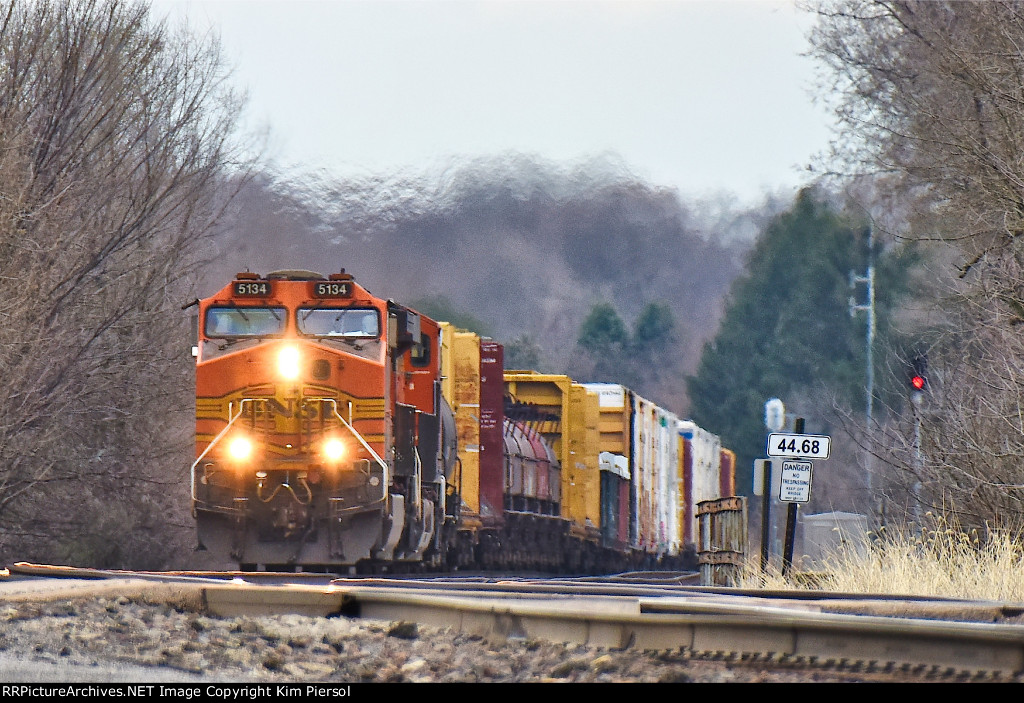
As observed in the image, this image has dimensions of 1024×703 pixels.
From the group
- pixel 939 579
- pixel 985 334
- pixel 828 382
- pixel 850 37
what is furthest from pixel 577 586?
pixel 828 382

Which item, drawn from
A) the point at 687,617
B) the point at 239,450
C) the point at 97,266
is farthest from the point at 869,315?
the point at 687,617

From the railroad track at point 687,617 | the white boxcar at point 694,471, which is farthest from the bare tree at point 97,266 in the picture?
the white boxcar at point 694,471

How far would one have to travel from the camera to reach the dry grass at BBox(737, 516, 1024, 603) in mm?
10258

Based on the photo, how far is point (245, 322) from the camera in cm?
1502

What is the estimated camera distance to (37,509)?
1969cm

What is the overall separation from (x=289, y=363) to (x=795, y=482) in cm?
528

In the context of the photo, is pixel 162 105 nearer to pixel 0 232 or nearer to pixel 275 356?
pixel 0 232

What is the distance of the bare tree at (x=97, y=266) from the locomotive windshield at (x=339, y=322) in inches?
156

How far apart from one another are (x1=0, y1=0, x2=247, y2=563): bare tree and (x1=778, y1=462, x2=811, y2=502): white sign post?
29.2ft

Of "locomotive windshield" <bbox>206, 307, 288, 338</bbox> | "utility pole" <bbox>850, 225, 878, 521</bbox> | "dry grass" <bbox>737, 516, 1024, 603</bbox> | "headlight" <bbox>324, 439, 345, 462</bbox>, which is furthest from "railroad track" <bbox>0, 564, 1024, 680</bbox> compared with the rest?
"utility pole" <bbox>850, 225, 878, 521</bbox>

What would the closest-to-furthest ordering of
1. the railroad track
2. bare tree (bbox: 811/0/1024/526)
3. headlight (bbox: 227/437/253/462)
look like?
the railroad track < bare tree (bbox: 811/0/1024/526) < headlight (bbox: 227/437/253/462)

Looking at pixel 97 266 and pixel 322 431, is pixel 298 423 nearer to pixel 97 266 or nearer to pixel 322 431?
pixel 322 431

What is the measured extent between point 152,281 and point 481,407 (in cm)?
580

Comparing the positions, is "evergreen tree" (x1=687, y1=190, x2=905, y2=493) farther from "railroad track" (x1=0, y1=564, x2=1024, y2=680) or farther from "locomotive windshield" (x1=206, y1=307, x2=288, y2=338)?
"railroad track" (x1=0, y1=564, x2=1024, y2=680)
